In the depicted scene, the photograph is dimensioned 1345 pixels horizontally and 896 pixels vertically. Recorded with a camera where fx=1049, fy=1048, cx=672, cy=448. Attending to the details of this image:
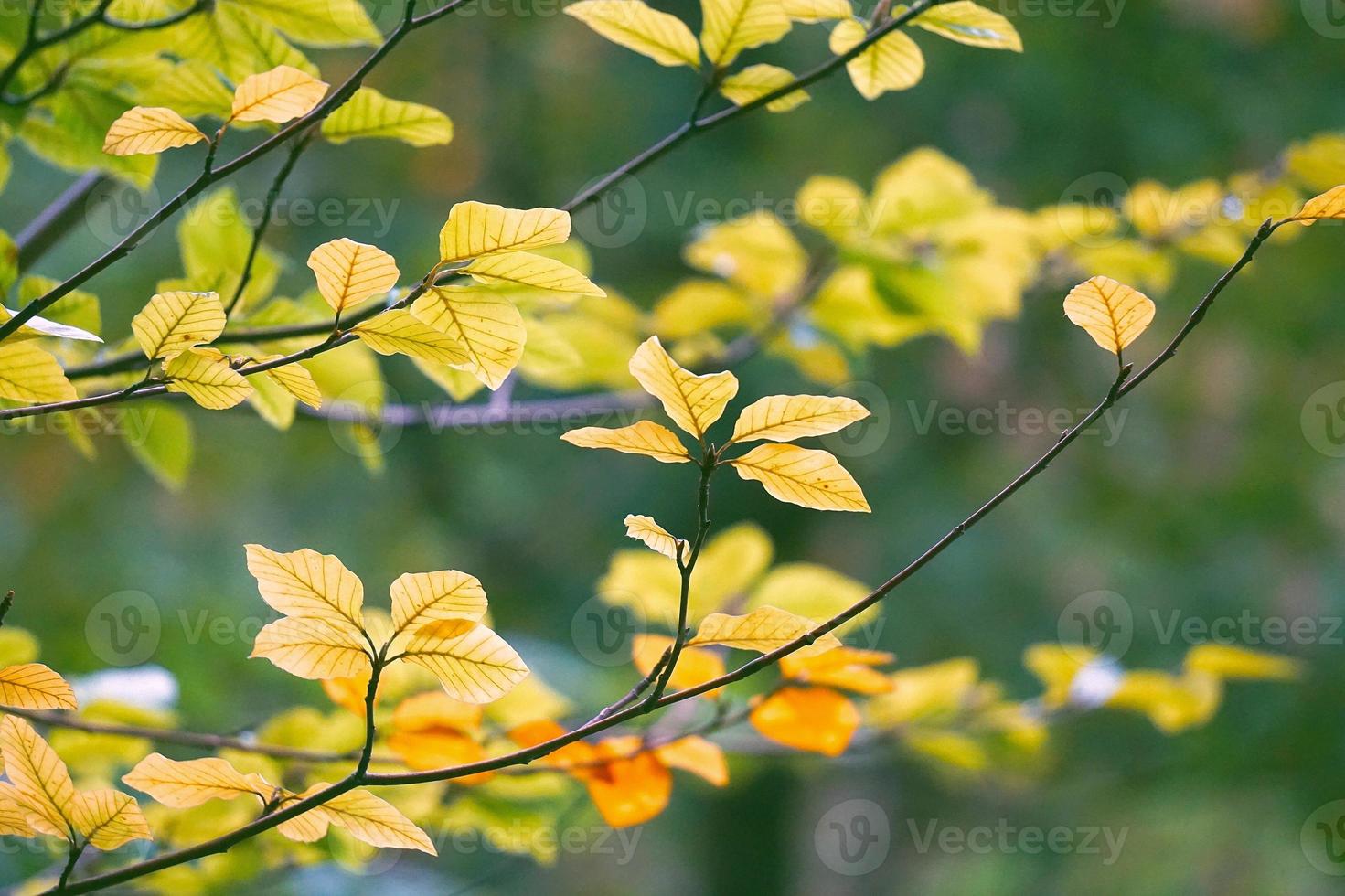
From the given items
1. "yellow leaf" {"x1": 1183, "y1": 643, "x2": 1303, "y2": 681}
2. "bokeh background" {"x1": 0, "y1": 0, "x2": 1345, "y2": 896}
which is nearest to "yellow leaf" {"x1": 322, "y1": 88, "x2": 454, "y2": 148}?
"yellow leaf" {"x1": 1183, "y1": 643, "x2": 1303, "y2": 681}

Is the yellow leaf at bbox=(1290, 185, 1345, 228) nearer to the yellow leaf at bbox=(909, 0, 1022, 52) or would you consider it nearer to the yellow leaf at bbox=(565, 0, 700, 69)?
the yellow leaf at bbox=(909, 0, 1022, 52)

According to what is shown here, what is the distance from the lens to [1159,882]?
381cm

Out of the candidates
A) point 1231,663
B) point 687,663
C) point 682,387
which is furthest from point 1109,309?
point 1231,663

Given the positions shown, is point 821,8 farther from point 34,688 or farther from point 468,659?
point 34,688

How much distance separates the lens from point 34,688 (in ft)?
1.68

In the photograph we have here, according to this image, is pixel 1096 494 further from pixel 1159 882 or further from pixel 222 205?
pixel 222 205

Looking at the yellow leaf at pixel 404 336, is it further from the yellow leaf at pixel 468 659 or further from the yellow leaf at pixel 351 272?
the yellow leaf at pixel 468 659

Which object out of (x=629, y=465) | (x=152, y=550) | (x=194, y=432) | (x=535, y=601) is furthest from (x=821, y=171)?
(x=152, y=550)

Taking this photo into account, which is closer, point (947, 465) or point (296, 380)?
point (296, 380)

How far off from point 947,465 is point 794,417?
3.14 meters

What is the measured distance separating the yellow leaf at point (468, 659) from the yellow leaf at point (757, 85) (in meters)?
0.41

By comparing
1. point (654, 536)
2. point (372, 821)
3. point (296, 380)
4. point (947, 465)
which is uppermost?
point (296, 380)

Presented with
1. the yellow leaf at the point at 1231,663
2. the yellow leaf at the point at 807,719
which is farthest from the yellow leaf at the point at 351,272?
the yellow leaf at the point at 1231,663

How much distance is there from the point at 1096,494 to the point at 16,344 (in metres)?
3.54
